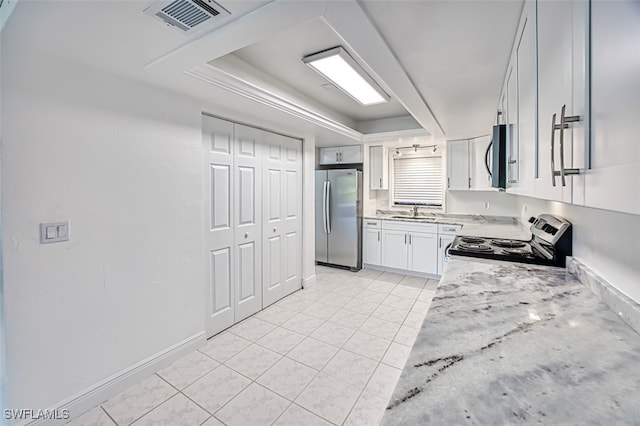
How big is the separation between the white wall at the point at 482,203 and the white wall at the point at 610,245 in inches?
110

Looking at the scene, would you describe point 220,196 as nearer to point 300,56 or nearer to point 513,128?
point 300,56

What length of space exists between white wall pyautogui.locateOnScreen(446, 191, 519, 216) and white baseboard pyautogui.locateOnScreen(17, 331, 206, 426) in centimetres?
404

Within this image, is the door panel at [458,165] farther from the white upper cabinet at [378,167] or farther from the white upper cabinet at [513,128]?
the white upper cabinet at [513,128]

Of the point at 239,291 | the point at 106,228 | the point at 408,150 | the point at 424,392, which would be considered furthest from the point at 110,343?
the point at 408,150

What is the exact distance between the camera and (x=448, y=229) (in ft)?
12.9

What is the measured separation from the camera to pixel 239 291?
282cm

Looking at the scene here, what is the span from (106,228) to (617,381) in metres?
2.37

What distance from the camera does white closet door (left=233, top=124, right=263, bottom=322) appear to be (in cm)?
278

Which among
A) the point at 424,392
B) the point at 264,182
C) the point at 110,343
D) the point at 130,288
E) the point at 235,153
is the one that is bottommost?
the point at 110,343

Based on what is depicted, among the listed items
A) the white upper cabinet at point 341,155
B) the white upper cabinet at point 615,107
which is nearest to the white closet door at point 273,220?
the white upper cabinet at point 341,155

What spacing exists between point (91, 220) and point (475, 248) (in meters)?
2.57

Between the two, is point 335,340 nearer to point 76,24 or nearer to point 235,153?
point 235,153

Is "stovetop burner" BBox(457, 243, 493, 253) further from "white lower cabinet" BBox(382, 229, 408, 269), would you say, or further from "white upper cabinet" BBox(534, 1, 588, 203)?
"white lower cabinet" BBox(382, 229, 408, 269)

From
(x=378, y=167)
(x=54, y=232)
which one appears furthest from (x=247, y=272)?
(x=378, y=167)
